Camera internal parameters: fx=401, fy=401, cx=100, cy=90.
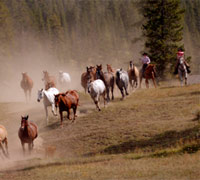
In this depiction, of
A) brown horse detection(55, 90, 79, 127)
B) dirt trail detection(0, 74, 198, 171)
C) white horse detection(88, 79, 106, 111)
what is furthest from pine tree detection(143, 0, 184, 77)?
brown horse detection(55, 90, 79, 127)

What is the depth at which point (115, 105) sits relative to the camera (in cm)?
3047

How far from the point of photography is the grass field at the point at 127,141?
50.7ft

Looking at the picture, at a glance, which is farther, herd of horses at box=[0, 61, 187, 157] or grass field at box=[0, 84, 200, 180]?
herd of horses at box=[0, 61, 187, 157]

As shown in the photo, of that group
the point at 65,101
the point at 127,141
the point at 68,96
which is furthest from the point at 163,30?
the point at 127,141

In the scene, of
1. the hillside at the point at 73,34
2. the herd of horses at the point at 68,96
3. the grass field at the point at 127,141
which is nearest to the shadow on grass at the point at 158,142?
the grass field at the point at 127,141

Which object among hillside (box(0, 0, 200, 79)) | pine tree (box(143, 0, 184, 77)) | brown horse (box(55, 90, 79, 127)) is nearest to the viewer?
brown horse (box(55, 90, 79, 127))

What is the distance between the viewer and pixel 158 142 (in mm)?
20797

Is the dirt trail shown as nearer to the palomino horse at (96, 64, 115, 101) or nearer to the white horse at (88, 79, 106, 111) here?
the white horse at (88, 79, 106, 111)

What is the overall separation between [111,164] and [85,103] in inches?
634

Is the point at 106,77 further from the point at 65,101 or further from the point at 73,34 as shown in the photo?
the point at 73,34

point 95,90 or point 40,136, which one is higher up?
point 95,90

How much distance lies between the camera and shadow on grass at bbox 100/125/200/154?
19.7 meters

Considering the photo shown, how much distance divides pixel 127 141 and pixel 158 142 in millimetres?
1946

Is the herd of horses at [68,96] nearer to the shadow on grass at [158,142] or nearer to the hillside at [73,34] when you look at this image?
the shadow on grass at [158,142]
